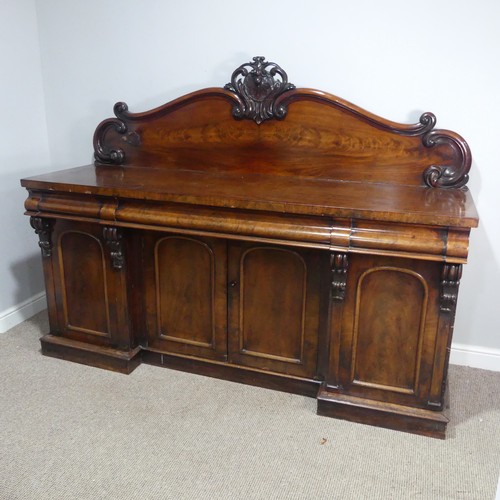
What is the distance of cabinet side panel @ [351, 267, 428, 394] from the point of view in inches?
76.9

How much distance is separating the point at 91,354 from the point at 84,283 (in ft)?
1.11

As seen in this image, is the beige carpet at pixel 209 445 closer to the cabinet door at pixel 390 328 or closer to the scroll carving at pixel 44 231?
the cabinet door at pixel 390 328

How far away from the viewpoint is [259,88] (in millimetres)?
2395

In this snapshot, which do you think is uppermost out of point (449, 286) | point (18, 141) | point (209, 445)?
point (18, 141)

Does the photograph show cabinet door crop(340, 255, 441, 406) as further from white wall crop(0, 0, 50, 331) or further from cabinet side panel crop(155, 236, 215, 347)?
white wall crop(0, 0, 50, 331)

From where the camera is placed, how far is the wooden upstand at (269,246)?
1.94 meters

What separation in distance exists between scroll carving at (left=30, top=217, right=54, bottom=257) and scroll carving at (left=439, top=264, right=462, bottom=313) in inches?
65.8

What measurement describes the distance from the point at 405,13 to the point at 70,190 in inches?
62.4

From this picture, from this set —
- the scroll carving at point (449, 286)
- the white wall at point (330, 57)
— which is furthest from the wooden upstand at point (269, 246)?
the white wall at point (330, 57)

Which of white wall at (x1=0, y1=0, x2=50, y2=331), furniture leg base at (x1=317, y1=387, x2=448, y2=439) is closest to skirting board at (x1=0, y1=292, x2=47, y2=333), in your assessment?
white wall at (x1=0, y1=0, x2=50, y2=331)

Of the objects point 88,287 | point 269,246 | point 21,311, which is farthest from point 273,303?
point 21,311

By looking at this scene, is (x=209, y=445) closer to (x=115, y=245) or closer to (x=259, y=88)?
(x=115, y=245)

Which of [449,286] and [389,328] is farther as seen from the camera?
[389,328]

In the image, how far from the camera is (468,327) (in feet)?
8.29
